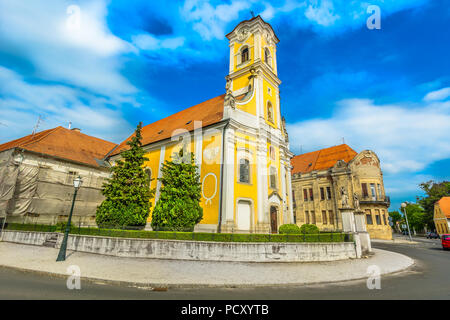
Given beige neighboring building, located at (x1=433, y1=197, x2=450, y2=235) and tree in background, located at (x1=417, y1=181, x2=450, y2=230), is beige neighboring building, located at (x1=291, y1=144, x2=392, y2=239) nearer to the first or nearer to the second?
beige neighboring building, located at (x1=433, y1=197, x2=450, y2=235)

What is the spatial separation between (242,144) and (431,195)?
5681 centimetres

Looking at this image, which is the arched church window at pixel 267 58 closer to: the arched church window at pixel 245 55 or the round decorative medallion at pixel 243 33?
the arched church window at pixel 245 55

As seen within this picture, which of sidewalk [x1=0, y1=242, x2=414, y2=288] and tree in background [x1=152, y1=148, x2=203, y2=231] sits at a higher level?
tree in background [x1=152, y1=148, x2=203, y2=231]

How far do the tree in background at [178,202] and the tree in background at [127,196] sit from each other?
2670 millimetres

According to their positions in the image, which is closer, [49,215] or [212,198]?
[212,198]

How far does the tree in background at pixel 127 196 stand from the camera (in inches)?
664

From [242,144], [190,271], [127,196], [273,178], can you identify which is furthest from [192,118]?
[190,271]

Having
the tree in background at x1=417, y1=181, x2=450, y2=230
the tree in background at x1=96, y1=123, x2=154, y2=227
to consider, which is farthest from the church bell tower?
the tree in background at x1=417, y1=181, x2=450, y2=230

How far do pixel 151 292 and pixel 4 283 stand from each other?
15.5 feet

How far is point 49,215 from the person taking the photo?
2227 cm

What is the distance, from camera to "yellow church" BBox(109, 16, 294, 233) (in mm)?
18250

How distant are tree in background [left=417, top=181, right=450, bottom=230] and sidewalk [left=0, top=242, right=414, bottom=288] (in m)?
54.5
